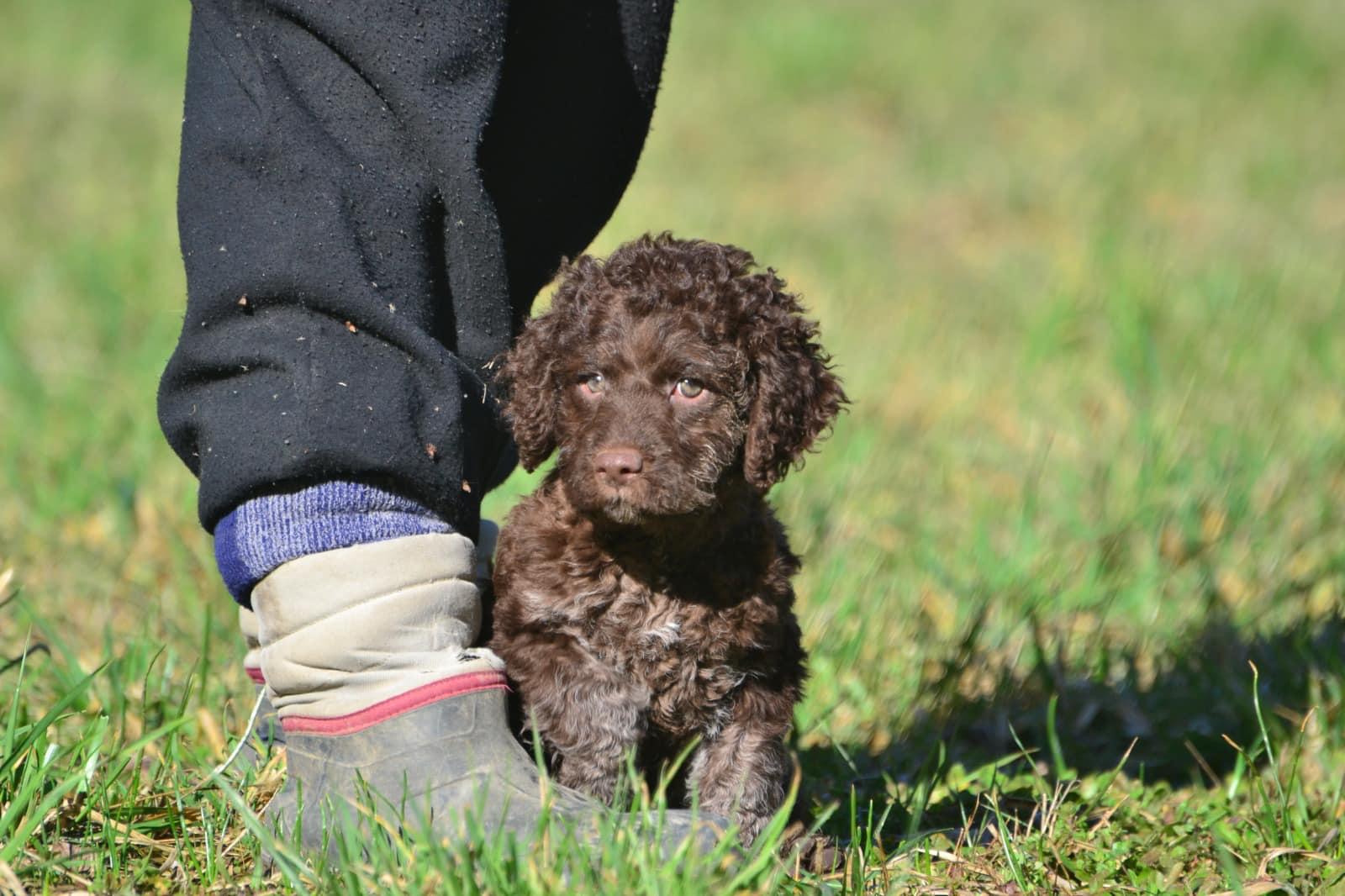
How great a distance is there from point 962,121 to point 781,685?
30.3ft

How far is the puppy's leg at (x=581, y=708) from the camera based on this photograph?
3.07 meters

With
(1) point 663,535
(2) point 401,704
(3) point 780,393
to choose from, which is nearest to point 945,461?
(3) point 780,393

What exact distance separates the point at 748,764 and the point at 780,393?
Result: 2.52 ft

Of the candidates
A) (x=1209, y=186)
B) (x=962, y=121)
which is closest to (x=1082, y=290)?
(x=1209, y=186)

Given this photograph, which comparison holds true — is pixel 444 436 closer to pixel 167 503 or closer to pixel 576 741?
pixel 576 741

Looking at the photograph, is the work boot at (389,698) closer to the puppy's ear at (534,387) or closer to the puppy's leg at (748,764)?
the puppy's leg at (748,764)

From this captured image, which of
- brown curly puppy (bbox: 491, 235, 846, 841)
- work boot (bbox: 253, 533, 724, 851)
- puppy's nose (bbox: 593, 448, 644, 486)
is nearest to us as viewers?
work boot (bbox: 253, 533, 724, 851)

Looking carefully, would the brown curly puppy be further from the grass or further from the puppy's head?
the grass

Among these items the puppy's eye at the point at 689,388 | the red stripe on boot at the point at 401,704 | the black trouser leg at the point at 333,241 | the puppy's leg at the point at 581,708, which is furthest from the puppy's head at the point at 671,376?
the red stripe on boot at the point at 401,704

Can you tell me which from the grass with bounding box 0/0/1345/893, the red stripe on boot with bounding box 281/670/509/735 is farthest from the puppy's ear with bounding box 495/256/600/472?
the grass with bounding box 0/0/1345/893

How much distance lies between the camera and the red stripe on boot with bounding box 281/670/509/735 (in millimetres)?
2848

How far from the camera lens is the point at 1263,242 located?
9125 millimetres

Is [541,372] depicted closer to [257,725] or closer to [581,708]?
[581,708]

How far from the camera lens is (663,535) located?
316 centimetres
